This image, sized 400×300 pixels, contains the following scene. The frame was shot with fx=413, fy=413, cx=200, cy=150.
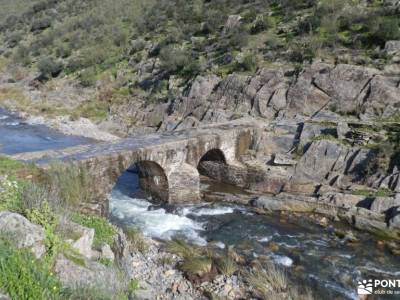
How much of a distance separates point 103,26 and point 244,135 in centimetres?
4714

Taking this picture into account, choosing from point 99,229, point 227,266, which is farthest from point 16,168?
point 227,266

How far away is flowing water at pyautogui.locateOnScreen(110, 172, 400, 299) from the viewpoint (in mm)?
14973

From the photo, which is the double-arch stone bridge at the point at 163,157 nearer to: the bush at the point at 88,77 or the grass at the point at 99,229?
the grass at the point at 99,229

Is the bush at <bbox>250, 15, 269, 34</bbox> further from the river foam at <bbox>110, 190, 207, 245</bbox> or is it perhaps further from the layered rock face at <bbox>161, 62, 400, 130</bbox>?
the river foam at <bbox>110, 190, 207, 245</bbox>

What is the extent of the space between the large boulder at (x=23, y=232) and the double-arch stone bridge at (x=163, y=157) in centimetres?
786

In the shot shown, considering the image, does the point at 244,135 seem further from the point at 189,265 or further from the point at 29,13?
the point at 29,13

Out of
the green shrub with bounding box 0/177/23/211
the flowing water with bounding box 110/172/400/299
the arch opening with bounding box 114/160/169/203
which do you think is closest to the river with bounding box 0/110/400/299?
the flowing water with bounding box 110/172/400/299

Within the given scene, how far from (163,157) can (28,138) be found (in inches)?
721

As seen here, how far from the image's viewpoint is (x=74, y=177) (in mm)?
16531

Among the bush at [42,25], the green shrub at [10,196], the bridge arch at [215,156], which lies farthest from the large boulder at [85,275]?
the bush at [42,25]

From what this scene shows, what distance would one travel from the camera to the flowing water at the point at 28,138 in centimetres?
3094

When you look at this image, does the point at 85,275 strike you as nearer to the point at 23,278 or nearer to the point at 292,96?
the point at 23,278

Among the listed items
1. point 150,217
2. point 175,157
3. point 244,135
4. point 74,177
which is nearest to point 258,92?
point 244,135

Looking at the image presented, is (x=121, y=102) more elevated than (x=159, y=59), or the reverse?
(x=159, y=59)
